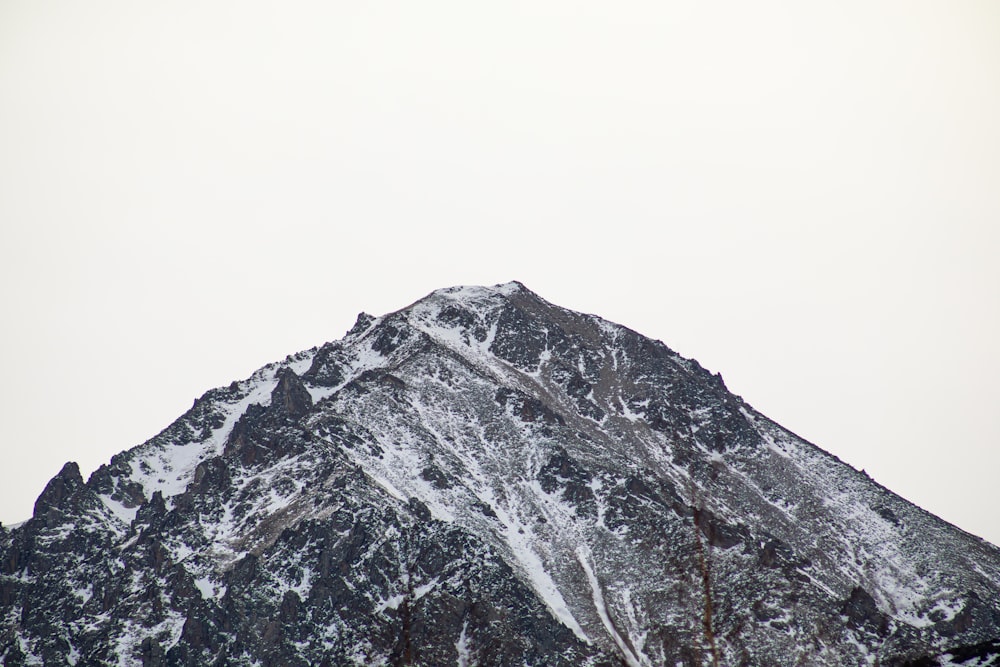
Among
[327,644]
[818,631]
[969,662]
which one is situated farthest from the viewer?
[818,631]

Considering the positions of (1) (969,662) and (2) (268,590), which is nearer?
(1) (969,662)

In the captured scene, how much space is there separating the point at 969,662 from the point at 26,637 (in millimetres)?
136151

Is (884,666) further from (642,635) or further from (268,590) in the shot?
(268,590)

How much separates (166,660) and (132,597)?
54.7ft

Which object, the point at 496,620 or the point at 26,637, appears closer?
the point at 496,620

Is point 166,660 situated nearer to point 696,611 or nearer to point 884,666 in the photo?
point 696,611

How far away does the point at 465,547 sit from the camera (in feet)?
646

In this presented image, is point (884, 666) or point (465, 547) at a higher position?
point (465, 547)

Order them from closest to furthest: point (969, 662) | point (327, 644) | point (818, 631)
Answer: point (969, 662) → point (327, 644) → point (818, 631)

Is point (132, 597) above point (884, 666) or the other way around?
above

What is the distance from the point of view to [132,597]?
197250 millimetres

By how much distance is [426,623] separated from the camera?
18525cm

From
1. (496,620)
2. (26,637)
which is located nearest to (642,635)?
(496,620)

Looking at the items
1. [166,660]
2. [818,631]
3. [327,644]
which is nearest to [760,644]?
[818,631]
